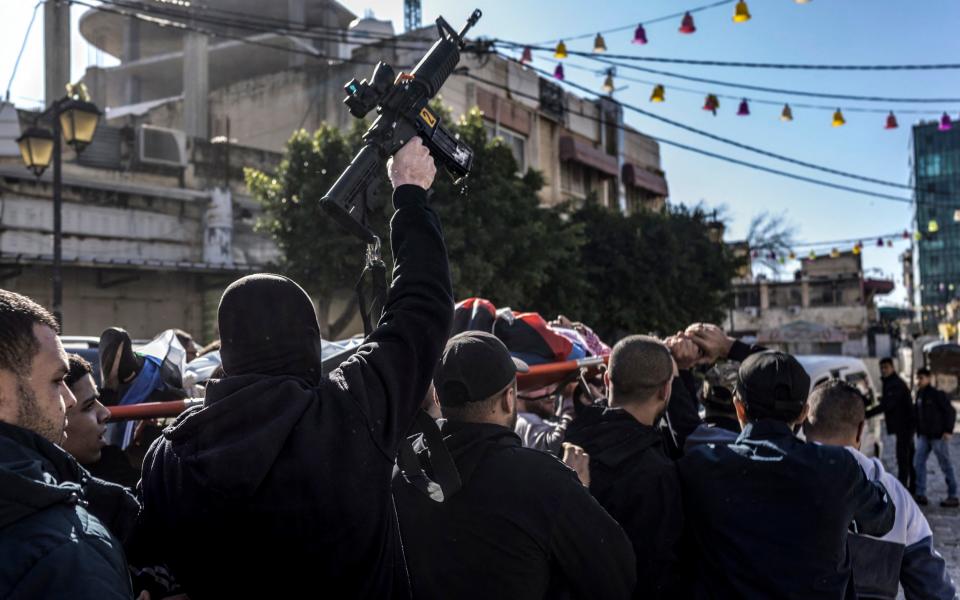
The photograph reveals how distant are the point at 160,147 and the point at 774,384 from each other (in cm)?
1658

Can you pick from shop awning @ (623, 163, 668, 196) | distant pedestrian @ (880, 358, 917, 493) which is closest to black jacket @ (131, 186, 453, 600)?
distant pedestrian @ (880, 358, 917, 493)

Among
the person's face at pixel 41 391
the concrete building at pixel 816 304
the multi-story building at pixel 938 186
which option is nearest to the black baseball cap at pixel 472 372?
the person's face at pixel 41 391

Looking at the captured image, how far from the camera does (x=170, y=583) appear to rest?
2043mm

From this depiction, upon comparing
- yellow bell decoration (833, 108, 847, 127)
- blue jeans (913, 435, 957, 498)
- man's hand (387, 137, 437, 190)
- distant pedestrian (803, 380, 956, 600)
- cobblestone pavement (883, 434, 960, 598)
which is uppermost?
yellow bell decoration (833, 108, 847, 127)

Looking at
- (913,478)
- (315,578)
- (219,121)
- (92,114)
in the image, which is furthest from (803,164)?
(219,121)

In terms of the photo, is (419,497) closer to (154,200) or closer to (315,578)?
(315,578)

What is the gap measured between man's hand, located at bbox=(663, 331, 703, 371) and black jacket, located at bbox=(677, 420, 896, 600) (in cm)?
80

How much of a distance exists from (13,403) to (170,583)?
80 cm

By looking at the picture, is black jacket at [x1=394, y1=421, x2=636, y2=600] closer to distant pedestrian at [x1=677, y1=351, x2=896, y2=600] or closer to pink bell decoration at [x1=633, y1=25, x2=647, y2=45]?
distant pedestrian at [x1=677, y1=351, x2=896, y2=600]

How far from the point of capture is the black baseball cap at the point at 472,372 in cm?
225

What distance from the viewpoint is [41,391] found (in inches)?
60.1

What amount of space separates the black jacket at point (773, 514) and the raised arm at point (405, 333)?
1.19m

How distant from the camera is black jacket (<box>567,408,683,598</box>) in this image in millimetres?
2488

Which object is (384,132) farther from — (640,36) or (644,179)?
(644,179)
